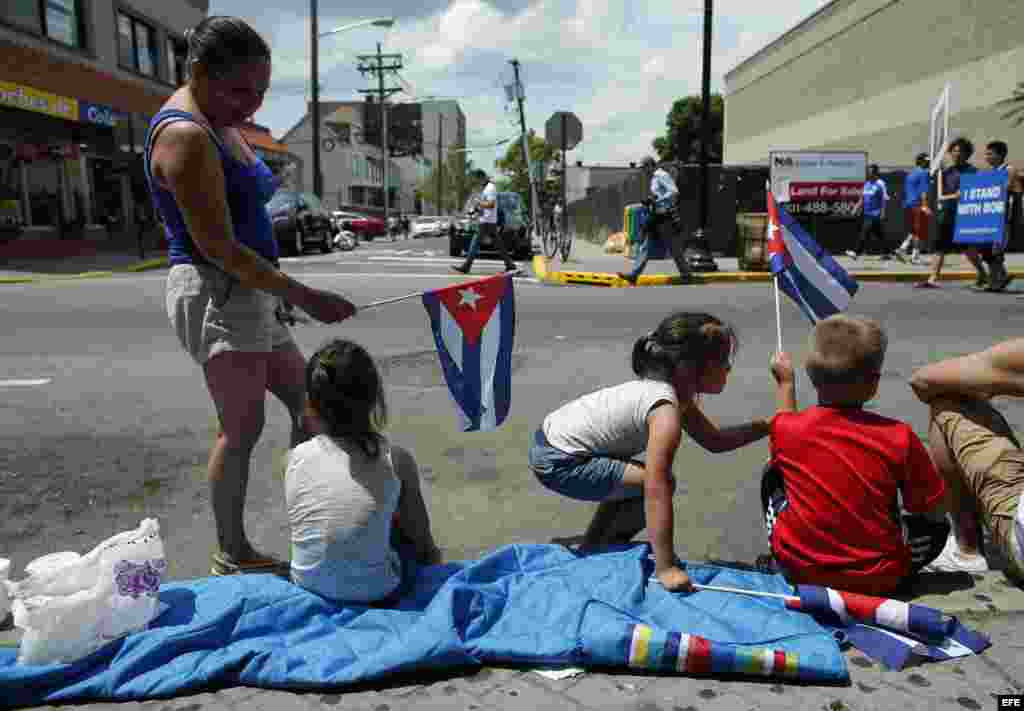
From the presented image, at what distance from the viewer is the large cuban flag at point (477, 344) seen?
3295 mm

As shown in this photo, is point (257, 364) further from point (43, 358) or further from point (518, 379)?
point (43, 358)

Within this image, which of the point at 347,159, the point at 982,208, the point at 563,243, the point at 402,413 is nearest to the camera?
the point at 402,413

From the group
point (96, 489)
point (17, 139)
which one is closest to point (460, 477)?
point (96, 489)

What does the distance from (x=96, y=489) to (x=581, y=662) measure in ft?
9.00

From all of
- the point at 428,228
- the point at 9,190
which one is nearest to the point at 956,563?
the point at 9,190

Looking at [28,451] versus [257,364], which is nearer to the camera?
[257,364]

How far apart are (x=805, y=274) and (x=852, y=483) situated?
1.37 meters

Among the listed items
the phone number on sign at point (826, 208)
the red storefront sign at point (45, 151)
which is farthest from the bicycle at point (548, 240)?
the red storefront sign at point (45, 151)

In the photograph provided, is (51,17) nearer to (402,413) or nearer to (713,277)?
(713,277)

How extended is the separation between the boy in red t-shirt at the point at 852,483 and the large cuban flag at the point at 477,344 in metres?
1.18

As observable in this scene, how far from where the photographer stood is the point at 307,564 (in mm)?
2639

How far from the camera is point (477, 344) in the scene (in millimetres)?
3348

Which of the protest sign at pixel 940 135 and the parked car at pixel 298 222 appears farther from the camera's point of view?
the parked car at pixel 298 222

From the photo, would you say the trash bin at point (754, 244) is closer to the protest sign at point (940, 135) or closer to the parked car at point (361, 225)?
the protest sign at point (940, 135)
